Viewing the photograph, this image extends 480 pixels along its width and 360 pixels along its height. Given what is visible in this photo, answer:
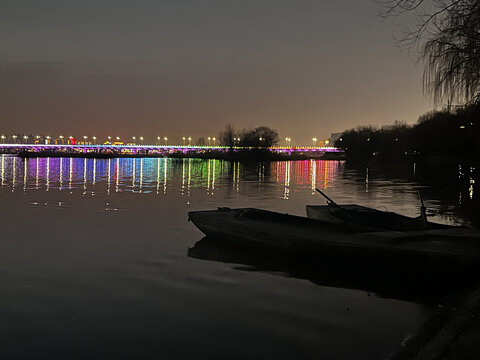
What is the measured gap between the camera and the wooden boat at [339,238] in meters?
12.3

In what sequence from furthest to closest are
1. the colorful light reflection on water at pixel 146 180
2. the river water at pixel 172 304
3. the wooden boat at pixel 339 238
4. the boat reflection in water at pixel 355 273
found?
1. the colorful light reflection on water at pixel 146 180
2. the wooden boat at pixel 339 238
3. the boat reflection in water at pixel 355 273
4. the river water at pixel 172 304

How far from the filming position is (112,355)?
8.15 m

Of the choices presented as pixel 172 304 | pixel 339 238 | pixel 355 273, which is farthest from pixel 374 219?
pixel 172 304

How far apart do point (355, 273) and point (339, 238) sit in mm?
1121

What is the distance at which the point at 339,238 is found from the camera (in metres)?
13.9

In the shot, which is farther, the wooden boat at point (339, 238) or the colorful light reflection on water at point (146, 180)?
the colorful light reflection on water at point (146, 180)

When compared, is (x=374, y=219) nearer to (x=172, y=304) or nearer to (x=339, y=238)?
(x=339, y=238)

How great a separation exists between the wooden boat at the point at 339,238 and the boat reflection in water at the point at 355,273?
0.79ft

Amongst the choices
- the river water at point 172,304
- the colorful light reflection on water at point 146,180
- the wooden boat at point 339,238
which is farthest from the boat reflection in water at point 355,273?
the colorful light reflection on water at point 146,180

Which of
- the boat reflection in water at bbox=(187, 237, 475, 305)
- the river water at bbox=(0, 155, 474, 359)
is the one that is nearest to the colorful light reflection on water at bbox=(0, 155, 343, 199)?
the river water at bbox=(0, 155, 474, 359)

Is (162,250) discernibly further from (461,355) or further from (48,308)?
(461,355)

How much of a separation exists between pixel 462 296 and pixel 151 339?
7.09m

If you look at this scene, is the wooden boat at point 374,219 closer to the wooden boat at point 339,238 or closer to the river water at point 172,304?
the wooden boat at point 339,238

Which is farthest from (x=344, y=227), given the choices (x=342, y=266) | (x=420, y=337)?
(x=420, y=337)
